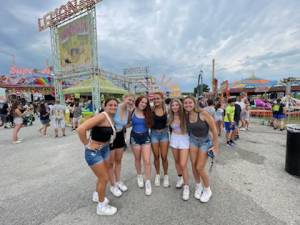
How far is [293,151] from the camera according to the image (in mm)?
3189

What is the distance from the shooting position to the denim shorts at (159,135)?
2.62 metres

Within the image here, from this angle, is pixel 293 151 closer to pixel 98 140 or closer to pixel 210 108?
pixel 210 108

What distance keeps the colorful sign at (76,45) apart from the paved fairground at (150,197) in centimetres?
898

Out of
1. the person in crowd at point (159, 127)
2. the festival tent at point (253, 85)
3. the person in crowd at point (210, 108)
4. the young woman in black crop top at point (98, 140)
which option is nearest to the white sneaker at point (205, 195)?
the person in crowd at point (159, 127)

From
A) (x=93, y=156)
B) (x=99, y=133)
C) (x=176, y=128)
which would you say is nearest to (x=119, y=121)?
(x=99, y=133)

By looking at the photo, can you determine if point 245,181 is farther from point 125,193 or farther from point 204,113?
point 125,193

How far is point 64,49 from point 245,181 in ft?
47.7

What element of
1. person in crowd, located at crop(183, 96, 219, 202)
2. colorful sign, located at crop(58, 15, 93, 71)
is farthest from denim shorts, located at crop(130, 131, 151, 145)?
colorful sign, located at crop(58, 15, 93, 71)

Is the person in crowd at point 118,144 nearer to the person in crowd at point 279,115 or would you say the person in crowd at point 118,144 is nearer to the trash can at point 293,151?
the trash can at point 293,151

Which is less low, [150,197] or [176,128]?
[176,128]

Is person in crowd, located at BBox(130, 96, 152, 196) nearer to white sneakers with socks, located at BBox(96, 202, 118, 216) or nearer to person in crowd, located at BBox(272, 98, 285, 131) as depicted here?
white sneakers with socks, located at BBox(96, 202, 118, 216)

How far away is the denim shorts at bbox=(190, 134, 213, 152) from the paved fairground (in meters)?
0.84

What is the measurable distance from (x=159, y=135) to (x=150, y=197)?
1.00 m

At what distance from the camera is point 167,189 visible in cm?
278
